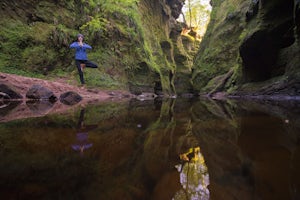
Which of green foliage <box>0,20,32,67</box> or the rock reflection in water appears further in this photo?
green foliage <box>0,20,32,67</box>

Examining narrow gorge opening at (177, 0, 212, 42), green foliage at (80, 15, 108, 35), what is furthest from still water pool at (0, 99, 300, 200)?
narrow gorge opening at (177, 0, 212, 42)

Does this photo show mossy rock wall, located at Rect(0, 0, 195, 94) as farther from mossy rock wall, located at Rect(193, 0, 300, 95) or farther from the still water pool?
the still water pool

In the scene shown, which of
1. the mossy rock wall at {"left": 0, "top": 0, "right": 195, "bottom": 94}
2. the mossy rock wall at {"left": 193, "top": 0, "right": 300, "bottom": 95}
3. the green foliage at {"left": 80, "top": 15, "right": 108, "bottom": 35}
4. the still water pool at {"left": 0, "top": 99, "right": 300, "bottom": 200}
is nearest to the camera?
the still water pool at {"left": 0, "top": 99, "right": 300, "bottom": 200}

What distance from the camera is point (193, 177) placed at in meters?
1.08

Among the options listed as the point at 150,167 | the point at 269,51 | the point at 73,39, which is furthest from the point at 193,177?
the point at 269,51

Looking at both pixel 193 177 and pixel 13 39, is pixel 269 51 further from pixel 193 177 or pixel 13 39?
pixel 13 39

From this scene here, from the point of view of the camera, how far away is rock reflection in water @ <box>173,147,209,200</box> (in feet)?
2.98

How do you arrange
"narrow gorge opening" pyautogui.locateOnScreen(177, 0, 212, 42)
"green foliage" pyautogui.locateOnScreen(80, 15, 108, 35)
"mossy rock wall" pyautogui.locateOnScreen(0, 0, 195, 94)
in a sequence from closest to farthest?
"mossy rock wall" pyautogui.locateOnScreen(0, 0, 195, 94)
"green foliage" pyautogui.locateOnScreen(80, 15, 108, 35)
"narrow gorge opening" pyautogui.locateOnScreen(177, 0, 212, 42)

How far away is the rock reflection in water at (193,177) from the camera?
0.91 meters

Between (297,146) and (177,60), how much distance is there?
24.6 metres

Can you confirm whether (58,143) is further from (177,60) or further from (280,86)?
(177,60)

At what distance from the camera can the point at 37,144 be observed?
4.75 ft

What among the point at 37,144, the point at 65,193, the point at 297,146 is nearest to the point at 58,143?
the point at 37,144

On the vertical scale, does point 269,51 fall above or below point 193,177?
above
